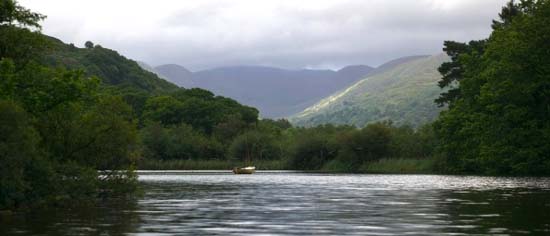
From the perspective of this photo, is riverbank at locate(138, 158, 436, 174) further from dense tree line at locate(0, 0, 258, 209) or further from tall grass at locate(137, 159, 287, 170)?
dense tree line at locate(0, 0, 258, 209)

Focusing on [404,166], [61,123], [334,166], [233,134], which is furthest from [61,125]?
[233,134]

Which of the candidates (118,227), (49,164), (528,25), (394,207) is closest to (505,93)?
(528,25)

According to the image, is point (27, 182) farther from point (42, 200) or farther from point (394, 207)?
point (394, 207)

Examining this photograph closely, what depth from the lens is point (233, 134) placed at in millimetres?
197875

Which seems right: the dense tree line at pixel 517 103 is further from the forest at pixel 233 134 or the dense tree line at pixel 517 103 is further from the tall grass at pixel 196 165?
the tall grass at pixel 196 165

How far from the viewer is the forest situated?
45.8 metres

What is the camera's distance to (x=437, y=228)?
3089cm

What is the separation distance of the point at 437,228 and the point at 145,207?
62.6 ft

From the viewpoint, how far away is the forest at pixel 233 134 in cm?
4578

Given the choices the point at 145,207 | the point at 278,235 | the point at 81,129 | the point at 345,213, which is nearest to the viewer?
the point at 278,235

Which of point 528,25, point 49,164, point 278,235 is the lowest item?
point 278,235

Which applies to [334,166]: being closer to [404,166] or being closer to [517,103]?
[404,166]

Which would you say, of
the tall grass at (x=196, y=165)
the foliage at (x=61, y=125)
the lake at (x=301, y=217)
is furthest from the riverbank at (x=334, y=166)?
the foliage at (x=61, y=125)

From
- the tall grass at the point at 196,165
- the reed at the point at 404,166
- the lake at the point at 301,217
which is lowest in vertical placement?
the lake at the point at 301,217
